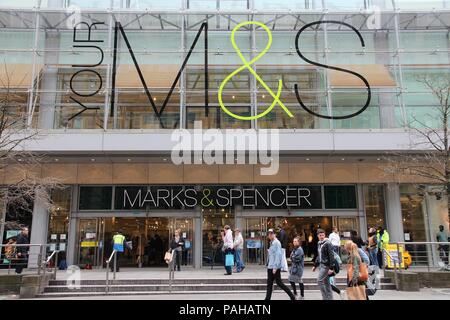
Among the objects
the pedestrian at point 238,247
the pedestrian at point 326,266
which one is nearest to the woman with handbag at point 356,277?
the pedestrian at point 326,266

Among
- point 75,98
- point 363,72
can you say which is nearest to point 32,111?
point 75,98

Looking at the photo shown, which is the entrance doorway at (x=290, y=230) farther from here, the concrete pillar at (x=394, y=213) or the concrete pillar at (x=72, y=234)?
the concrete pillar at (x=72, y=234)

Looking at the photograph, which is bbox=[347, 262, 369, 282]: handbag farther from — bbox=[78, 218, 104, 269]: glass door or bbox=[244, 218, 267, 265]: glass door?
bbox=[78, 218, 104, 269]: glass door

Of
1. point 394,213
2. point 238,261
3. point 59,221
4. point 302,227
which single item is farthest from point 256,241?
point 59,221

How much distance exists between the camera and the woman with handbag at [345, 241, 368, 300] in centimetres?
791

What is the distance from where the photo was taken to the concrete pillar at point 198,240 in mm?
19578

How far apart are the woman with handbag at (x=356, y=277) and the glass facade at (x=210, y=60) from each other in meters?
11.4

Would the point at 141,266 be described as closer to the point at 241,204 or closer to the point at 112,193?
the point at 112,193

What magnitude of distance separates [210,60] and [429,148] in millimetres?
10478

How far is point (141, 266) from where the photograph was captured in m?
19.8

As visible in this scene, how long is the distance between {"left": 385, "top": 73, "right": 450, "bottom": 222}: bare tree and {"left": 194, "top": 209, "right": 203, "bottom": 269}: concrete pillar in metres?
8.60

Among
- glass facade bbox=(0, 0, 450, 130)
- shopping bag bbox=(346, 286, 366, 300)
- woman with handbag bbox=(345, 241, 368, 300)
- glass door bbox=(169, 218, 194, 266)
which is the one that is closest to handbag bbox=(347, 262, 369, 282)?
woman with handbag bbox=(345, 241, 368, 300)

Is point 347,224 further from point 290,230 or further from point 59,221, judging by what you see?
point 59,221

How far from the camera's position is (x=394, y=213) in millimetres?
19875
